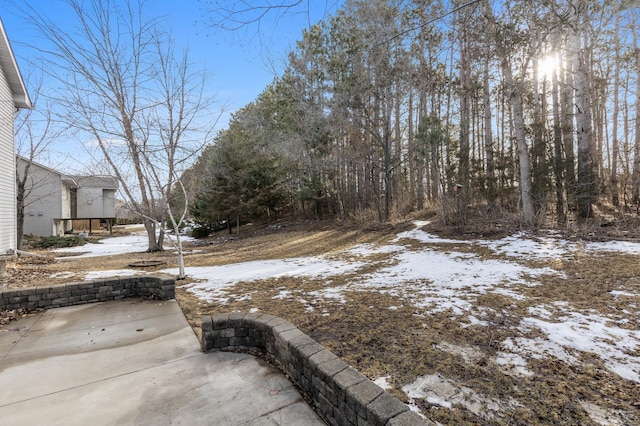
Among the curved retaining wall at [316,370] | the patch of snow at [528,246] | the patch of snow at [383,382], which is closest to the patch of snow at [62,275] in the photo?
the curved retaining wall at [316,370]

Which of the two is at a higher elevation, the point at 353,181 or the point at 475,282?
the point at 353,181

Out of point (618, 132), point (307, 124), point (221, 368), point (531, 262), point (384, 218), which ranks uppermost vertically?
point (307, 124)

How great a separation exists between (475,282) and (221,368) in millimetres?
3809

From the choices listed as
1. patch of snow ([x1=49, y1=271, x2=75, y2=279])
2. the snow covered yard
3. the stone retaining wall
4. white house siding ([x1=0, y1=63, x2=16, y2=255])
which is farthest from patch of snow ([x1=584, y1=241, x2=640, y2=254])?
white house siding ([x1=0, y1=63, x2=16, y2=255])

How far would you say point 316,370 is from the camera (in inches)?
78.6

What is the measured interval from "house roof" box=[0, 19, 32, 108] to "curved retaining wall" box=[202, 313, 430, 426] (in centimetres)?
1083

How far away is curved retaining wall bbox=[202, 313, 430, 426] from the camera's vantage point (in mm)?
1532

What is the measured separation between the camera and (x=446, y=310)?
11.6 feet

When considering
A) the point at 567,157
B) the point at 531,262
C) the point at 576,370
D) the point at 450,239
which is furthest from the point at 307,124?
the point at 576,370

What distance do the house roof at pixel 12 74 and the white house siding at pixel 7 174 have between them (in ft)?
0.65

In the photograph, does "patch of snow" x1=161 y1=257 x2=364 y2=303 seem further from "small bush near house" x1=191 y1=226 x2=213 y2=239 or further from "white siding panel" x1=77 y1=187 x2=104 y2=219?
"white siding panel" x1=77 y1=187 x2=104 y2=219

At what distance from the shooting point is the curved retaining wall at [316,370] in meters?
1.53

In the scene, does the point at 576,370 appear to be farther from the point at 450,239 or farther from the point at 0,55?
the point at 0,55

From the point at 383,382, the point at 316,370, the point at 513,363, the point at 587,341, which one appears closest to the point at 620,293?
the point at 587,341
